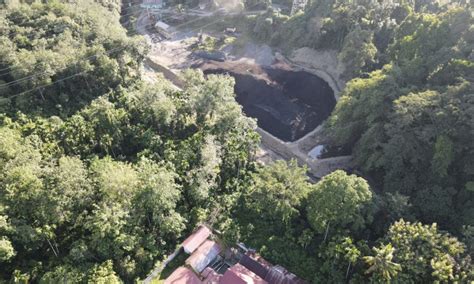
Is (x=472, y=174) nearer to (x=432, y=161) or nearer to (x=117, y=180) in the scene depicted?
(x=432, y=161)

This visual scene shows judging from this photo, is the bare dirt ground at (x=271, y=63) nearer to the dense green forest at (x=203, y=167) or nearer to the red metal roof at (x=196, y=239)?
the dense green forest at (x=203, y=167)

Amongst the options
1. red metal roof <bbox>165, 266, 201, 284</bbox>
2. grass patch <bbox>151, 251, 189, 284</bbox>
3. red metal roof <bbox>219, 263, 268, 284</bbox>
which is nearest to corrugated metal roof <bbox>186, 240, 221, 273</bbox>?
red metal roof <bbox>165, 266, 201, 284</bbox>

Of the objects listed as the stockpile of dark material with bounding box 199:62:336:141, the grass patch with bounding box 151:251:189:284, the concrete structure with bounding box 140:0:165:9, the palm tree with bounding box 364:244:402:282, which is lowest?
the grass patch with bounding box 151:251:189:284

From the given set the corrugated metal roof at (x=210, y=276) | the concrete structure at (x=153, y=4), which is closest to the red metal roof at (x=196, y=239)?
the corrugated metal roof at (x=210, y=276)

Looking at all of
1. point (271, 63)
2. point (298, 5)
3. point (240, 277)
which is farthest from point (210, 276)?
point (298, 5)

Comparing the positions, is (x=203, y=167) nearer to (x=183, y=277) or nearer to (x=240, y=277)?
(x=183, y=277)

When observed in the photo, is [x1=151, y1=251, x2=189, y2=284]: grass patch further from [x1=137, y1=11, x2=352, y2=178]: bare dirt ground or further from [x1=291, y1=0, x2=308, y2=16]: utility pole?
[x1=291, y1=0, x2=308, y2=16]: utility pole
